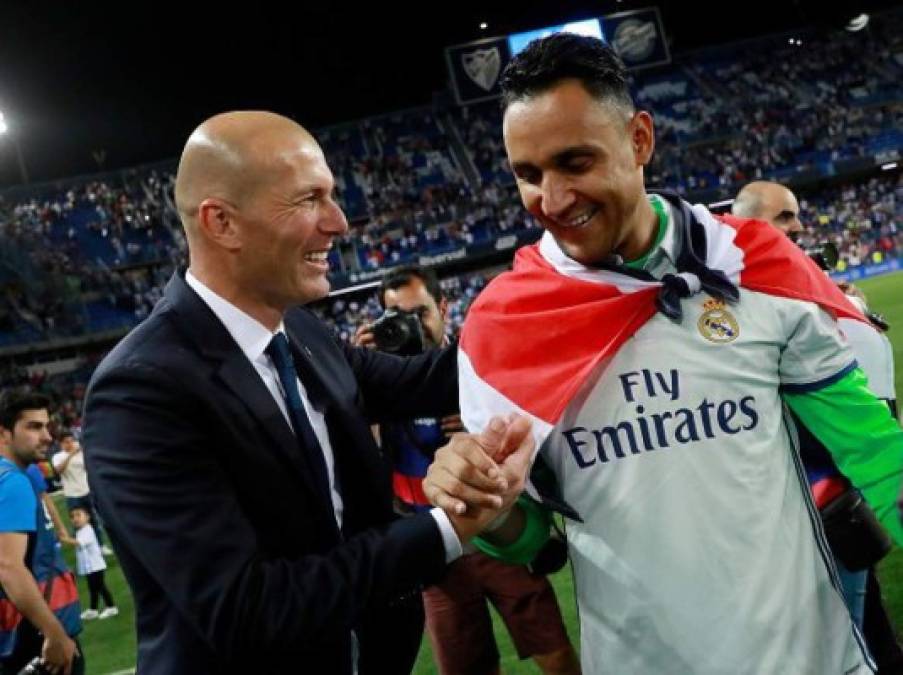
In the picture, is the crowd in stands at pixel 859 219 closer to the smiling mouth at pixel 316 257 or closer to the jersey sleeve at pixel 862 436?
the jersey sleeve at pixel 862 436

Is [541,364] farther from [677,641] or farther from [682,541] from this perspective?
[677,641]

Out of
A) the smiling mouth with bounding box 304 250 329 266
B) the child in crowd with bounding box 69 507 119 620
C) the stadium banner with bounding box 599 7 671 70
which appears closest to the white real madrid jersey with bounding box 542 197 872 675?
the smiling mouth with bounding box 304 250 329 266

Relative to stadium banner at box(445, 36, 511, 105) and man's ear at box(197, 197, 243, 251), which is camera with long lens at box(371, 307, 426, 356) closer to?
man's ear at box(197, 197, 243, 251)

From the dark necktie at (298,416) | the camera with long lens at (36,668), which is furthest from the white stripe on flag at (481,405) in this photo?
the camera with long lens at (36,668)

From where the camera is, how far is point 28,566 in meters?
4.01

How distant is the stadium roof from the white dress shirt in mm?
26746

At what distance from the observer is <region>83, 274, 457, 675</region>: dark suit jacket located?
1.39 meters

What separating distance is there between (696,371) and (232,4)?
94.5 feet

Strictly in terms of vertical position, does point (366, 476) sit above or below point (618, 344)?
below

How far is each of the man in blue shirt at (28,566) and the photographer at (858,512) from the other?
3351mm

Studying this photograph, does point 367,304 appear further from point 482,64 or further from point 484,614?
point 484,614

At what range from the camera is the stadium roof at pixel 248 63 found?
90.9 ft

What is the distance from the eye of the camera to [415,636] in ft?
6.29

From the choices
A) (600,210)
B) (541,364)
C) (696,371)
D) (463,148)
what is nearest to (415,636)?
(541,364)
